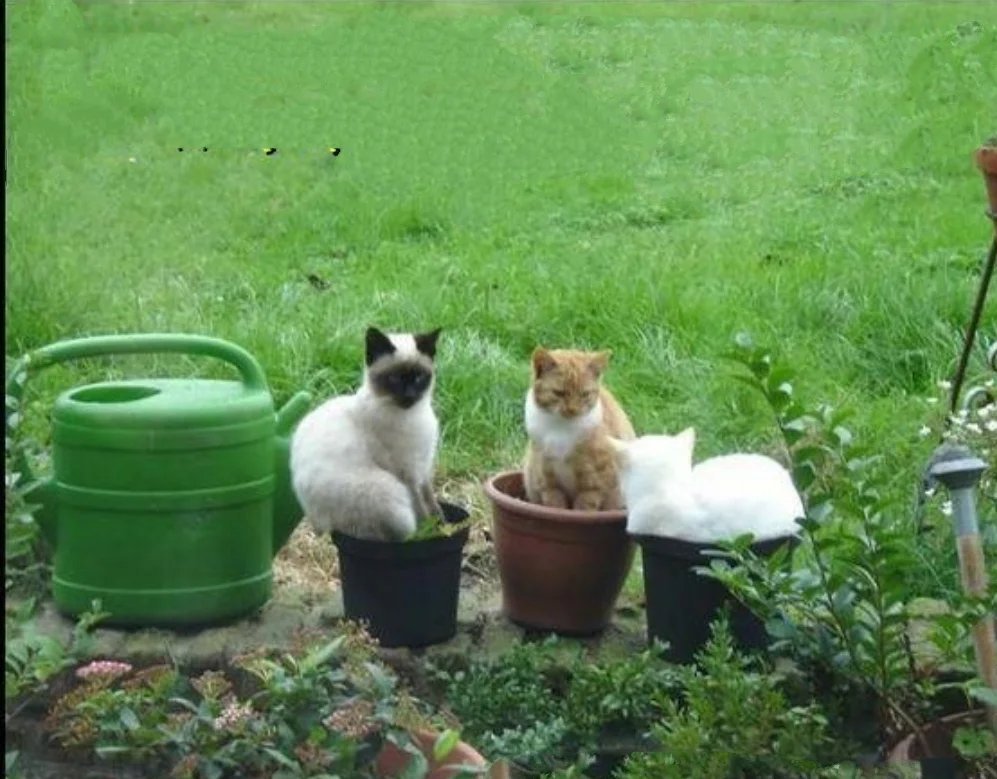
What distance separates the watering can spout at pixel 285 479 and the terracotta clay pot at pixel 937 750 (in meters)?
1.36

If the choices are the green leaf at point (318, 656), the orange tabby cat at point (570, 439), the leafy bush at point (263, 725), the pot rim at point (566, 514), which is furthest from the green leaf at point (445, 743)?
the orange tabby cat at point (570, 439)

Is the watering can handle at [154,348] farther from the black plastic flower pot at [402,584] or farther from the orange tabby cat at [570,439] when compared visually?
the orange tabby cat at [570,439]

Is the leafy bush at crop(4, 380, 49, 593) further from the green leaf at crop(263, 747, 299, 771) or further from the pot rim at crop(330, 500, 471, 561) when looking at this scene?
the pot rim at crop(330, 500, 471, 561)

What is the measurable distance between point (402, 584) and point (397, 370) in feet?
1.44

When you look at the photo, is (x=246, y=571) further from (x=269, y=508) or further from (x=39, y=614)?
(x=39, y=614)

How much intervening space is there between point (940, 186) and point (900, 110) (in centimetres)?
110

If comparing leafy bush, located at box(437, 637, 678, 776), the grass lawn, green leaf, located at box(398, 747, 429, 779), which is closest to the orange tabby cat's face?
leafy bush, located at box(437, 637, 678, 776)

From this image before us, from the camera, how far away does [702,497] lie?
11.3 feet

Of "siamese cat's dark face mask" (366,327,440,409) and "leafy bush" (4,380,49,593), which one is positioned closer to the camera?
"leafy bush" (4,380,49,593)

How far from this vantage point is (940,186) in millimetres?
7258

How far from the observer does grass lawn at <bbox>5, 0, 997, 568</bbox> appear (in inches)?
207

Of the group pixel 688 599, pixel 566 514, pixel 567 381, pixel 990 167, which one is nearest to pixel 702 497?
pixel 688 599

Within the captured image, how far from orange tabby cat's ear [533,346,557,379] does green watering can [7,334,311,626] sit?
0.55 metres

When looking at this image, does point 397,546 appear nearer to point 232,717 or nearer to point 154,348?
point 154,348
